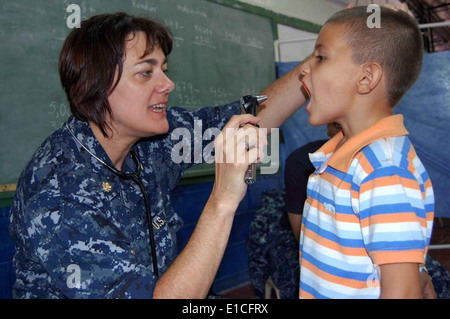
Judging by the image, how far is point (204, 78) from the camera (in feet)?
8.92

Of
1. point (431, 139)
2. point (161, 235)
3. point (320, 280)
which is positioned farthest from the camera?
point (431, 139)

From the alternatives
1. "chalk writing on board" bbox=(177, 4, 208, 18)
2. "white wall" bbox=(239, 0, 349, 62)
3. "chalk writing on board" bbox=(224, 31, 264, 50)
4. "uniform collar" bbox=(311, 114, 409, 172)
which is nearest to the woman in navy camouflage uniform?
"uniform collar" bbox=(311, 114, 409, 172)

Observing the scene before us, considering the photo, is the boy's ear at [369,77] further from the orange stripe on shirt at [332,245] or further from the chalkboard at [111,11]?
the chalkboard at [111,11]

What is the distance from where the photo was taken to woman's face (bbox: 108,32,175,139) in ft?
3.52

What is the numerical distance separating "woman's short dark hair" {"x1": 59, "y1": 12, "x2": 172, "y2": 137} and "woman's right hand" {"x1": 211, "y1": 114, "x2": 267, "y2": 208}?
40 centimetres

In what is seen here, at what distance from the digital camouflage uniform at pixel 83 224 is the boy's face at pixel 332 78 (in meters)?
0.47

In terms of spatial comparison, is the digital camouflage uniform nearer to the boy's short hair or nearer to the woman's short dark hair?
the woman's short dark hair

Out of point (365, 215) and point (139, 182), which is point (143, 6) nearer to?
point (139, 182)

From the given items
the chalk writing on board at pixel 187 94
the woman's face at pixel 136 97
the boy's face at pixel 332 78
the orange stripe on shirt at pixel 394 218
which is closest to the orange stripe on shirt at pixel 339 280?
the orange stripe on shirt at pixel 394 218

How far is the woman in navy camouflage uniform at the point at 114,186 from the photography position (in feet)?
2.61
